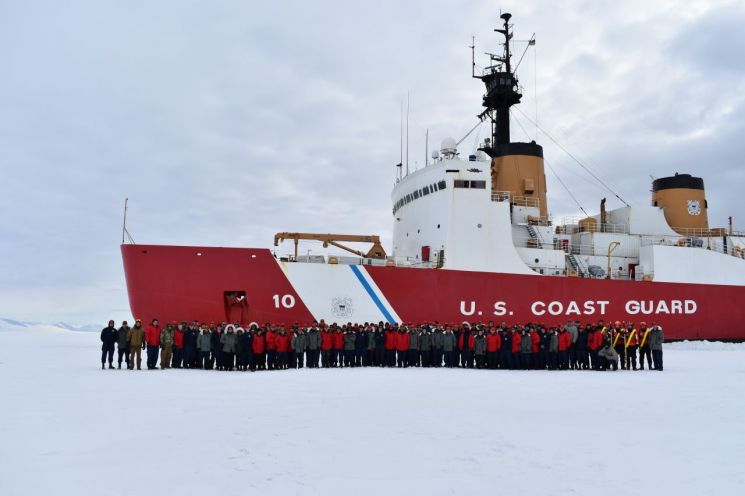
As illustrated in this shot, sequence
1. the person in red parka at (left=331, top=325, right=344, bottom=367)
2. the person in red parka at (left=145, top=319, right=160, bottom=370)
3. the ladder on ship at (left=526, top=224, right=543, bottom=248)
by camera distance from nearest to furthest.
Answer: the person in red parka at (left=145, top=319, right=160, bottom=370), the person in red parka at (left=331, top=325, right=344, bottom=367), the ladder on ship at (left=526, top=224, right=543, bottom=248)

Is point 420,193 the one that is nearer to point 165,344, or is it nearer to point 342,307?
point 342,307

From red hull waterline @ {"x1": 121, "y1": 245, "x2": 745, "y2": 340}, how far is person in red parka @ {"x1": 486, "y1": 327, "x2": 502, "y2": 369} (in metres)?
4.10

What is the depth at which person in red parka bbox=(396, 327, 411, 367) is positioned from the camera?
1376cm

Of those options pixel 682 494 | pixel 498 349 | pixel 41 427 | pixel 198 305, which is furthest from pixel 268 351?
pixel 682 494

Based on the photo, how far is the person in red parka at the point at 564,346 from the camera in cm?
1361

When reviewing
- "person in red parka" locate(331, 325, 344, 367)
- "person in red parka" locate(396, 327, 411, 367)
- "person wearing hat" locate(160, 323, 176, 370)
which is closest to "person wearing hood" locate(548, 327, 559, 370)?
"person in red parka" locate(396, 327, 411, 367)

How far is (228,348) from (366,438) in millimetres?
7597

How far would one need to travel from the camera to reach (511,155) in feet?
72.9

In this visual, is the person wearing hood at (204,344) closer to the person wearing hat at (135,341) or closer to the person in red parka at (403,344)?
the person wearing hat at (135,341)

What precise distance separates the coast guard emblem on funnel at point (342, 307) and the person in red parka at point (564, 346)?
6170mm

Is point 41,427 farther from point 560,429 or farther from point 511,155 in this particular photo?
point 511,155

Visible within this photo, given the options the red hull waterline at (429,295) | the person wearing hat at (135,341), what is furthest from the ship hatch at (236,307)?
the person wearing hat at (135,341)

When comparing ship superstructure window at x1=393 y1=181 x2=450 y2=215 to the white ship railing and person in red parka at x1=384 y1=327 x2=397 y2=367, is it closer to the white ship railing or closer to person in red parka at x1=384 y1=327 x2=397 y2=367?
the white ship railing

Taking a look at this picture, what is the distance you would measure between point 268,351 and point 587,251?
1341cm
